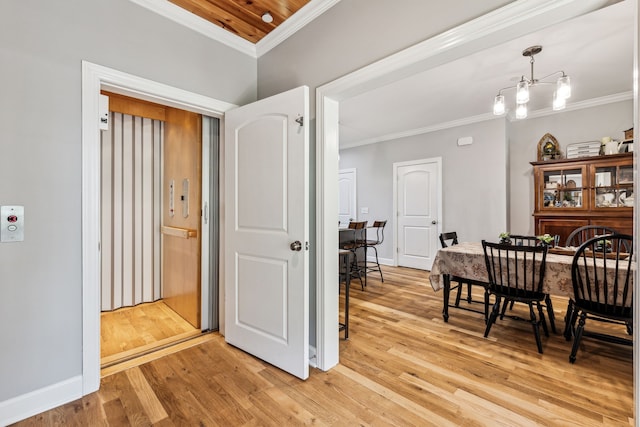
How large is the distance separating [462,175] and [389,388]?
4.02m

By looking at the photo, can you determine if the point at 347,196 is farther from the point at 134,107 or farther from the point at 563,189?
the point at 134,107

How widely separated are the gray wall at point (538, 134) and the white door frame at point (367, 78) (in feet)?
12.6

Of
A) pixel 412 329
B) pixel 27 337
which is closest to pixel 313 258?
pixel 412 329

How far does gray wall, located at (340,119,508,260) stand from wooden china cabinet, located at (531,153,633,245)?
47cm

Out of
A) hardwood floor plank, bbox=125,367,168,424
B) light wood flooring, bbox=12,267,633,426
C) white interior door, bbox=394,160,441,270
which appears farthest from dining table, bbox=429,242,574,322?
hardwood floor plank, bbox=125,367,168,424

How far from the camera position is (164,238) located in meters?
3.44

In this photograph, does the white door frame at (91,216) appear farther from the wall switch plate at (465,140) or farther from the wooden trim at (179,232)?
the wall switch plate at (465,140)

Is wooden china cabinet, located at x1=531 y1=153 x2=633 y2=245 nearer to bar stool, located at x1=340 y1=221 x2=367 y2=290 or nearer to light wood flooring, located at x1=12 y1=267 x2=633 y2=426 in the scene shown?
light wood flooring, located at x1=12 y1=267 x2=633 y2=426

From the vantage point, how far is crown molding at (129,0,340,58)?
2.06 m

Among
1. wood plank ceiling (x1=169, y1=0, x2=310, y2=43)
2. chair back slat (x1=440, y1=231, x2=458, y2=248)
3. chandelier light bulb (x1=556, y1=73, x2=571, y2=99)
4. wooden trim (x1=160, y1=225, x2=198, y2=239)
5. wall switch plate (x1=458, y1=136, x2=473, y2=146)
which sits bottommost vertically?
chair back slat (x1=440, y1=231, x2=458, y2=248)

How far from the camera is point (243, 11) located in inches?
85.4

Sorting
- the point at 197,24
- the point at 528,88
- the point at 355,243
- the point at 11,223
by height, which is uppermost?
the point at 197,24

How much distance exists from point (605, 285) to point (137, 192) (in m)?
4.42

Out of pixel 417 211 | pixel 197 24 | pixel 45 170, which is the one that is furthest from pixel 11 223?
pixel 417 211
